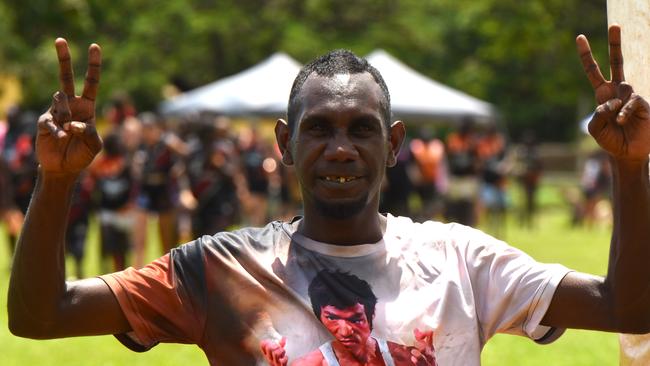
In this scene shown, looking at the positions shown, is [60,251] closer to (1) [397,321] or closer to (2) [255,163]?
(1) [397,321]

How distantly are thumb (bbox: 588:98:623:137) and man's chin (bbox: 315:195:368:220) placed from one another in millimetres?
675

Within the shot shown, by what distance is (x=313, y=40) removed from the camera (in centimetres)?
4503

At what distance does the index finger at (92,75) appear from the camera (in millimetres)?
3627

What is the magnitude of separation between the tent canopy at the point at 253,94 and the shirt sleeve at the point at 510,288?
754 inches

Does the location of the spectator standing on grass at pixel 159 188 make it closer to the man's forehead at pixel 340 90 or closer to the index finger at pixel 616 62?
the man's forehead at pixel 340 90

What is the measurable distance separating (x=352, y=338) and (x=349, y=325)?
0.04 m

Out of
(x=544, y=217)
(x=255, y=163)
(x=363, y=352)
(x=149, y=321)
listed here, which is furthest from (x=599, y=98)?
(x=544, y=217)

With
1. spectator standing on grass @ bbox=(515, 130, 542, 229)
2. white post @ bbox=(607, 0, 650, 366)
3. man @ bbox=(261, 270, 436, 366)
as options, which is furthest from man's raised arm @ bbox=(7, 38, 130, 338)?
spectator standing on grass @ bbox=(515, 130, 542, 229)

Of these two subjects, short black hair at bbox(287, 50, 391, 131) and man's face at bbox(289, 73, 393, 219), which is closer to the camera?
man's face at bbox(289, 73, 393, 219)

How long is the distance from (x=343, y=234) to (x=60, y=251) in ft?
2.64

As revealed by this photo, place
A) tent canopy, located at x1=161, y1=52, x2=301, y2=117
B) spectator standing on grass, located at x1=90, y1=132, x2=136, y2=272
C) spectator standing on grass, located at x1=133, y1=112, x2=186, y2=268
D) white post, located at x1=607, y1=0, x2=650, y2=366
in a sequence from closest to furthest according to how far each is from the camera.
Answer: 1. white post, located at x1=607, y1=0, x2=650, y2=366
2. spectator standing on grass, located at x1=90, y1=132, x2=136, y2=272
3. spectator standing on grass, located at x1=133, y1=112, x2=186, y2=268
4. tent canopy, located at x1=161, y1=52, x2=301, y2=117

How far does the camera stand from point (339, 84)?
3.83 m

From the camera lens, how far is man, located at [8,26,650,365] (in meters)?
3.54

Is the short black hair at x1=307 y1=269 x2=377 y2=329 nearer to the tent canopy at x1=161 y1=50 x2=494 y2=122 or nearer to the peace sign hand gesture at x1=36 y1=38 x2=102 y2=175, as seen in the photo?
the peace sign hand gesture at x1=36 y1=38 x2=102 y2=175
